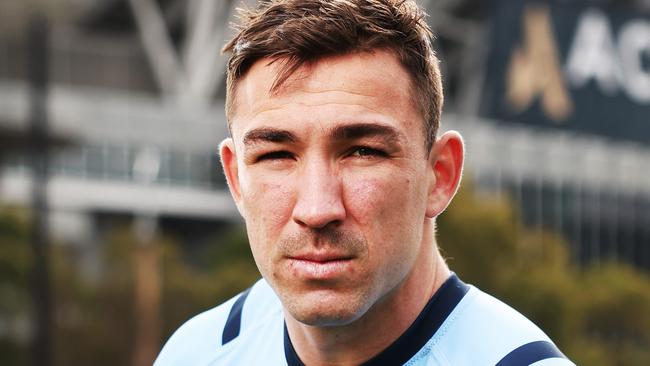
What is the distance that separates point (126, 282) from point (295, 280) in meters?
32.6

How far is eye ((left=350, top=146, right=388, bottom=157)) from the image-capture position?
8.41 ft

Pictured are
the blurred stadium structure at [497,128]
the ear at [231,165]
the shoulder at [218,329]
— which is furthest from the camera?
the blurred stadium structure at [497,128]

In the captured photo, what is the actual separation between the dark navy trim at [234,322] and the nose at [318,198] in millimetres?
807

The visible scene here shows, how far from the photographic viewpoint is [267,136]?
2.62m

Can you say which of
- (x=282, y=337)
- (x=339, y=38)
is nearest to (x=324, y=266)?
(x=339, y=38)

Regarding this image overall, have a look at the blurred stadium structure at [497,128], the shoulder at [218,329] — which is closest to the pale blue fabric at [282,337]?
the shoulder at [218,329]

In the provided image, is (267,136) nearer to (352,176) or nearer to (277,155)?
(277,155)

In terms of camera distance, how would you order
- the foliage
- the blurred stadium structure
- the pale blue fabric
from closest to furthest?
the pale blue fabric
the foliage
the blurred stadium structure

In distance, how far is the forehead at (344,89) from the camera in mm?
2562

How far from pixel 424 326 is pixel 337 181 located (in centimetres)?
Answer: 51

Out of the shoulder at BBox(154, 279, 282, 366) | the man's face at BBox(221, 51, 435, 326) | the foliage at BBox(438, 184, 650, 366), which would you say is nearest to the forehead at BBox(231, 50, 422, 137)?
the man's face at BBox(221, 51, 435, 326)

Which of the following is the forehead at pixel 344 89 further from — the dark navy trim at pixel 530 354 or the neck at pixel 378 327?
the dark navy trim at pixel 530 354

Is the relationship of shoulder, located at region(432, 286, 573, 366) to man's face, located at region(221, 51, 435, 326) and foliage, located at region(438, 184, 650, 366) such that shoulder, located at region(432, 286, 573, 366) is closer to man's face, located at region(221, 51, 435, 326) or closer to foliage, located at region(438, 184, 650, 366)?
man's face, located at region(221, 51, 435, 326)

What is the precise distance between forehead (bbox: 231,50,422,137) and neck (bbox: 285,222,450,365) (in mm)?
433
